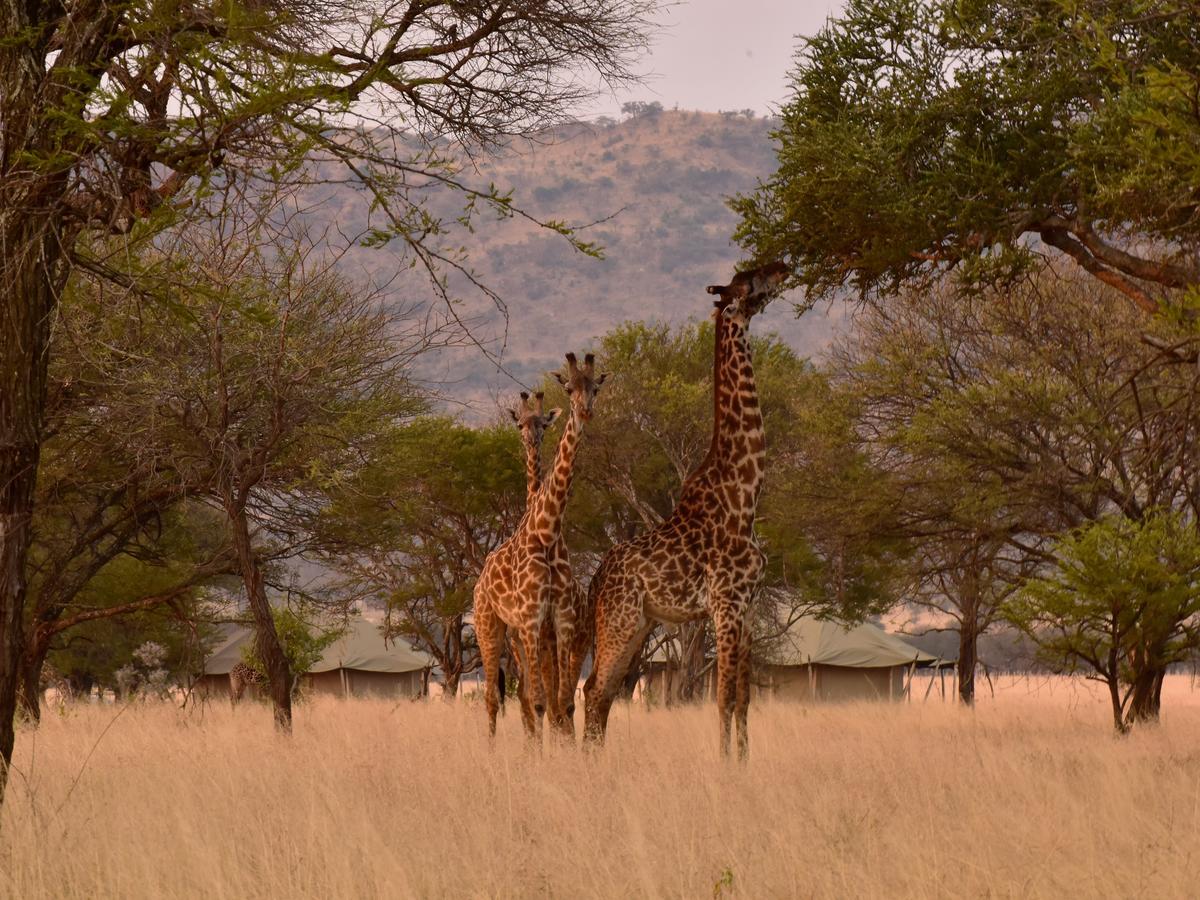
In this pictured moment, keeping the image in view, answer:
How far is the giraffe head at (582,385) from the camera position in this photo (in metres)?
11.9

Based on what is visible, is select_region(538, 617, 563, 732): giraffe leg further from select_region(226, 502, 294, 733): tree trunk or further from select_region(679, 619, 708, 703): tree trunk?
select_region(679, 619, 708, 703): tree trunk

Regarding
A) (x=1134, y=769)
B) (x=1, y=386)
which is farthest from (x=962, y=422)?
(x=1, y=386)

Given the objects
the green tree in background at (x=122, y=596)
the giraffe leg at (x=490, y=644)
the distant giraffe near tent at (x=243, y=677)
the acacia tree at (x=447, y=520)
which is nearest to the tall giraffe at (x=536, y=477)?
the giraffe leg at (x=490, y=644)

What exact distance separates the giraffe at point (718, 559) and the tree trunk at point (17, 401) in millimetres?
5728

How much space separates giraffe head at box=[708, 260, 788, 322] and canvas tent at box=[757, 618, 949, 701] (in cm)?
2873

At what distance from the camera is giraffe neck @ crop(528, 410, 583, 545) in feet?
41.1

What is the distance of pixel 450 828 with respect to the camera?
823 cm

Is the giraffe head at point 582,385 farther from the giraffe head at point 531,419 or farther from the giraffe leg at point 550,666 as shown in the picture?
the giraffe leg at point 550,666

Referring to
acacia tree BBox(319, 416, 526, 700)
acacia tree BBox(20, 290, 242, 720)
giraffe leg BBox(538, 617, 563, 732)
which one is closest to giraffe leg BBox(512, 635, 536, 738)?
giraffe leg BBox(538, 617, 563, 732)

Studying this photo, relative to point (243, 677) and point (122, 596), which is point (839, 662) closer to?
point (243, 677)

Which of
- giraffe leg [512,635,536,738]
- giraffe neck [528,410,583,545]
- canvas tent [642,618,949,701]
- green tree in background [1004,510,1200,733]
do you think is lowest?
canvas tent [642,618,949,701]

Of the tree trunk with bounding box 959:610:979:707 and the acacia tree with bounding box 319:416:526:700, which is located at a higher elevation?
the acacia tree with bounding box 319:416:526:700

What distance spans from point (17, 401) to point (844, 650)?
118 feet

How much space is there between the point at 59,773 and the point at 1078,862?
26.8 ft
